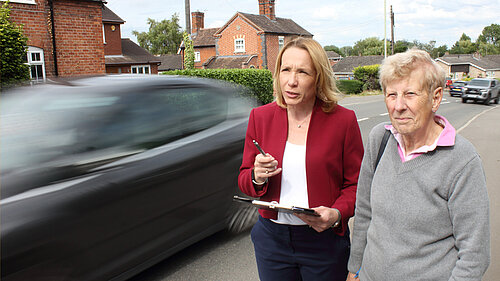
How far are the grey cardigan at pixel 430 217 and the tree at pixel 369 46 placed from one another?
112 m

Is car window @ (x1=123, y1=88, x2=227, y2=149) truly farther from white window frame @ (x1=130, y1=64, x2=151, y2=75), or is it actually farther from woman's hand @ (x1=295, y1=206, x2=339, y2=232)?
white window frame @ (x1=130, y1=64, x2=151, y2=75)

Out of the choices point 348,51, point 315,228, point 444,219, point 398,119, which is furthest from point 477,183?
point 348,51

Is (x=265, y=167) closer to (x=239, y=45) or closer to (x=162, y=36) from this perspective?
(x=239, y=45)

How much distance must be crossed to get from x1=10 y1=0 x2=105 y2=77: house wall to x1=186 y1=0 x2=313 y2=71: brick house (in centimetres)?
2482

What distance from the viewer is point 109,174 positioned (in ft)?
9.91

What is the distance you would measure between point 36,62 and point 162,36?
67618 millimetres

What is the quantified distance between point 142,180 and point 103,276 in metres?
0.73

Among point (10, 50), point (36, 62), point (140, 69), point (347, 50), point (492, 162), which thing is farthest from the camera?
point (347, 50)

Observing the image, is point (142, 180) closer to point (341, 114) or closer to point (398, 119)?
point (341, 114)

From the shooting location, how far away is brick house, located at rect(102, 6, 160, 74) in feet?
105

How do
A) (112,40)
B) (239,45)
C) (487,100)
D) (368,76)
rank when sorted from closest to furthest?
(487,100)
(112,40)
(368,76)
(239,45)

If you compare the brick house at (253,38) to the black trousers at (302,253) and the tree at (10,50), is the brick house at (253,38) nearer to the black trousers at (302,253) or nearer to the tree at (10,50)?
the tree at (10,50)

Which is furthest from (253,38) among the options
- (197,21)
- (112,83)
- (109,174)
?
(109,174)

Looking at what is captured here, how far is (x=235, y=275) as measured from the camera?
368 centimetres
